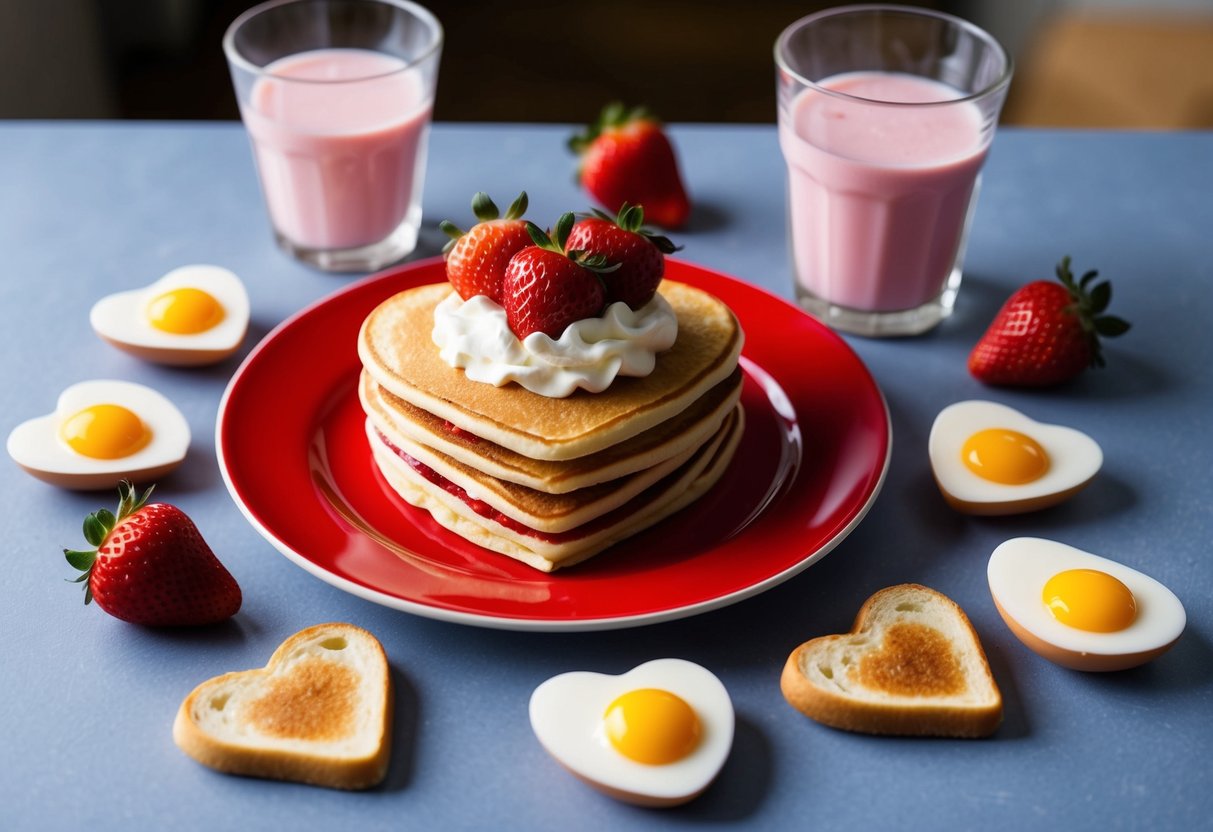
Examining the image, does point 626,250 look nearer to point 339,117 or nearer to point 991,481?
point 991,481

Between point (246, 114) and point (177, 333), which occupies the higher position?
point (246, 114)

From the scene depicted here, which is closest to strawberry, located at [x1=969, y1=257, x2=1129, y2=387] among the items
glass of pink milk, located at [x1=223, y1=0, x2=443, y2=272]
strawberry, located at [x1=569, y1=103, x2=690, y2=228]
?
strawberry, located at [x1=569, y1=103, x2=690, y2=228]

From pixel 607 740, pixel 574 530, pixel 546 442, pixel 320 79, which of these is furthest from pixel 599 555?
pixel 320 79

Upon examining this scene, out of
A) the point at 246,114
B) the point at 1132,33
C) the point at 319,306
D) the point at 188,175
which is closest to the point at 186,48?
the point at 188,175

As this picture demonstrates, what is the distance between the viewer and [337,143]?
2.14m

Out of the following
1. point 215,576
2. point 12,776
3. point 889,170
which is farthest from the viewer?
point 889,170

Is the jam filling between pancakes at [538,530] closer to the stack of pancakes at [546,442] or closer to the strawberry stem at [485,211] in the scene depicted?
the stack of pancakes at [546,442]

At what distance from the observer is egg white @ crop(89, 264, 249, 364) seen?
1984 millimetres

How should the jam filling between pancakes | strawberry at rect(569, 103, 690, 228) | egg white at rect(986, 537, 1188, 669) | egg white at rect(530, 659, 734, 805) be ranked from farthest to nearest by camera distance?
strawberry at rect(569, 103, 690, 228)
the jam filling between pancakes
egg white at rect(986, 537, 1188, 669)
egg white at rect(530, 659, 734, 805)

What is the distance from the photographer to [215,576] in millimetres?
1528

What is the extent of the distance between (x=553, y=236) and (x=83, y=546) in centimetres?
76

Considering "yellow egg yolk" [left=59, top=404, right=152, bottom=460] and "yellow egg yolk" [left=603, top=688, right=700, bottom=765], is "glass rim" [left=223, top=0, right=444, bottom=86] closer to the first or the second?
"yellow egg yolk" [left=59, top=404, right=152, bottom=460]

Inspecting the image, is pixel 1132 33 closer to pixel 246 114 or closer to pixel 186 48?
pixel 186 48

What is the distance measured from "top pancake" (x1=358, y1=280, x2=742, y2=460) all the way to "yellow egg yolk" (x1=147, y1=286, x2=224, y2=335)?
399 mm
